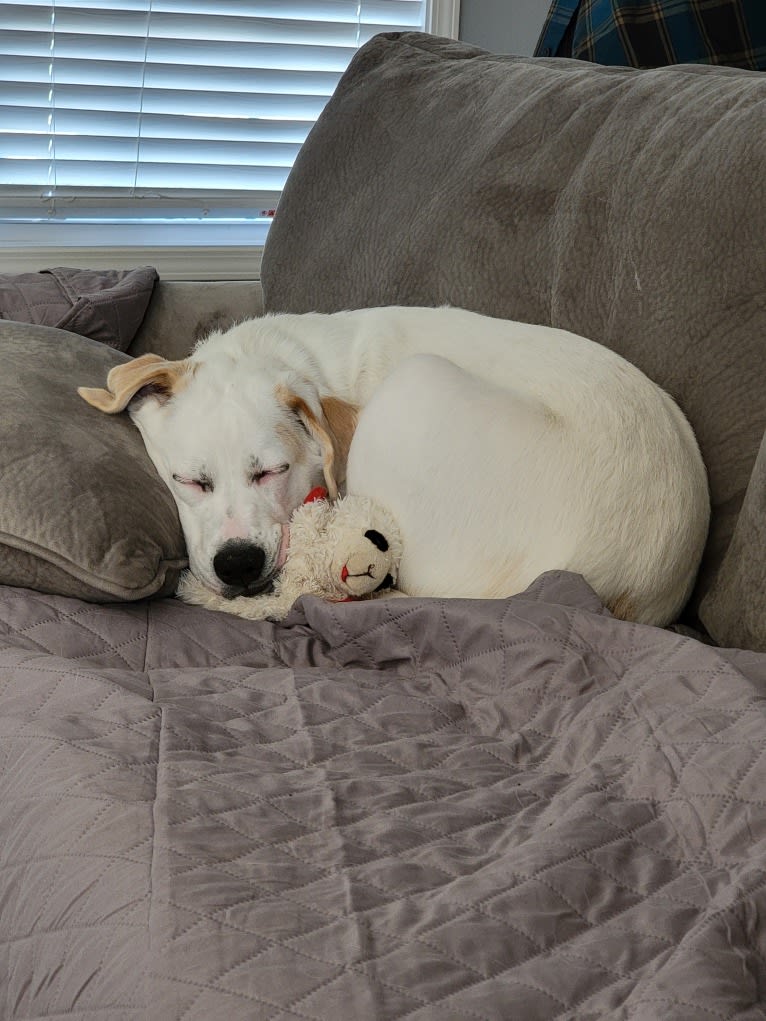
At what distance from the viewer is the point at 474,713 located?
129 cm

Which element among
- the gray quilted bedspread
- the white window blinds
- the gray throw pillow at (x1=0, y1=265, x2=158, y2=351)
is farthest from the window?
the gray quilted bedspread

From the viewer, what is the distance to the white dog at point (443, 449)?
4.98 feet

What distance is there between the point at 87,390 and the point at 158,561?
397 millimetres

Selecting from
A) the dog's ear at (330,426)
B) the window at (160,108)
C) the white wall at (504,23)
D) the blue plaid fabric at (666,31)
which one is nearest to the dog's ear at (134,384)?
the dog's ear at (330,426)

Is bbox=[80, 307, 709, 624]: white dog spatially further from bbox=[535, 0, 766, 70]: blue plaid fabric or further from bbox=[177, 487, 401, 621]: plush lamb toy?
bbox=[535, 0, 766, 70]: blue plaid fabric

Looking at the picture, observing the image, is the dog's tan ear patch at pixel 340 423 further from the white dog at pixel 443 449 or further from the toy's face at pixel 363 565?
the toy's face at pixel 363 565

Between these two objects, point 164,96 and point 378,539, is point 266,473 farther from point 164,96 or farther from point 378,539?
point 164,96

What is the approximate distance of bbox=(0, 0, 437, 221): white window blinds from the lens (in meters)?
3.07

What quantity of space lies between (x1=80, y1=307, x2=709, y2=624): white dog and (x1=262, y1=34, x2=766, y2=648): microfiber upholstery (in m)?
0.08

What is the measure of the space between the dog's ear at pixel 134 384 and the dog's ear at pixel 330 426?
19 cm

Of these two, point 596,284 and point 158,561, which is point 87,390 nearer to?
point 158,561

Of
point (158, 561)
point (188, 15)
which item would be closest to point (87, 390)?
point (158, 561)

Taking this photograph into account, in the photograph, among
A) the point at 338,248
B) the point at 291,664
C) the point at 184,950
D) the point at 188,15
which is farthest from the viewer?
the point at 188,15

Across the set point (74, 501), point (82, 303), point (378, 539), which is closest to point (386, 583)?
point (378, 539)
